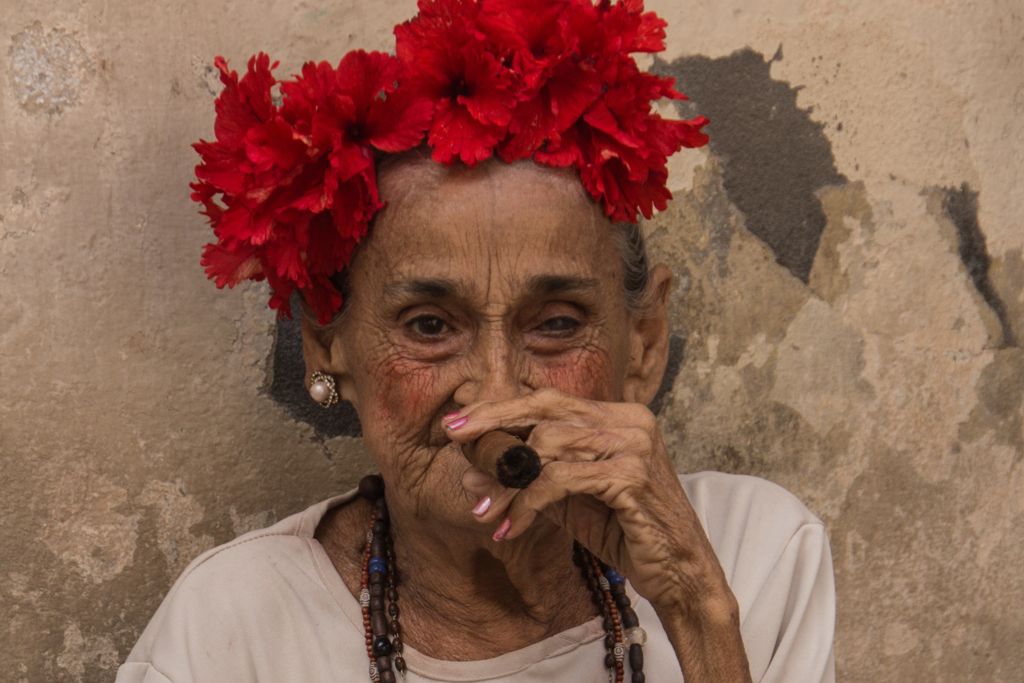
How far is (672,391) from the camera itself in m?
2.75

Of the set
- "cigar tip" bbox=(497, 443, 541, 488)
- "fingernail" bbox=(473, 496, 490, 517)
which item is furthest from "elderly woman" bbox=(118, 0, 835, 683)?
"cigar tip" bbox=(497, 443, 541, 488)

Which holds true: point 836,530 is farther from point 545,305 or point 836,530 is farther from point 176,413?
point 176,413

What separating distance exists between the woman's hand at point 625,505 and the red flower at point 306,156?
540mm

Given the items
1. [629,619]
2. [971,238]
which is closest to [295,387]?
[629,619]

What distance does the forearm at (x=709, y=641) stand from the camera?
1876 mm

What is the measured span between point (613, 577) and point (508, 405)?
75cm

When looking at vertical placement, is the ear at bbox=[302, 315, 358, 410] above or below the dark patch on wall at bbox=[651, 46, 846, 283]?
below

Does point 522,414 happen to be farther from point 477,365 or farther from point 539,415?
point 477,365

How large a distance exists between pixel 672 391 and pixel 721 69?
0.90 meters

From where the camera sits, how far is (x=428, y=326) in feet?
6.63

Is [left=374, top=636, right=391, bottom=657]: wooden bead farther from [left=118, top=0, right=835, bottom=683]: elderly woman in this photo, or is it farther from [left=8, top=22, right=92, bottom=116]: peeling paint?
[left=8, top=22, right=92, bottom=116]: peeling paint

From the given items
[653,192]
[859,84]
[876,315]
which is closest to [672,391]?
[876,315]

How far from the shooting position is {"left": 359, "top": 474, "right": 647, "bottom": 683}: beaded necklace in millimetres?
2092

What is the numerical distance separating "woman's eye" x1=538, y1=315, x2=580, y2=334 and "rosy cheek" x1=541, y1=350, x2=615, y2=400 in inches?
2.2
